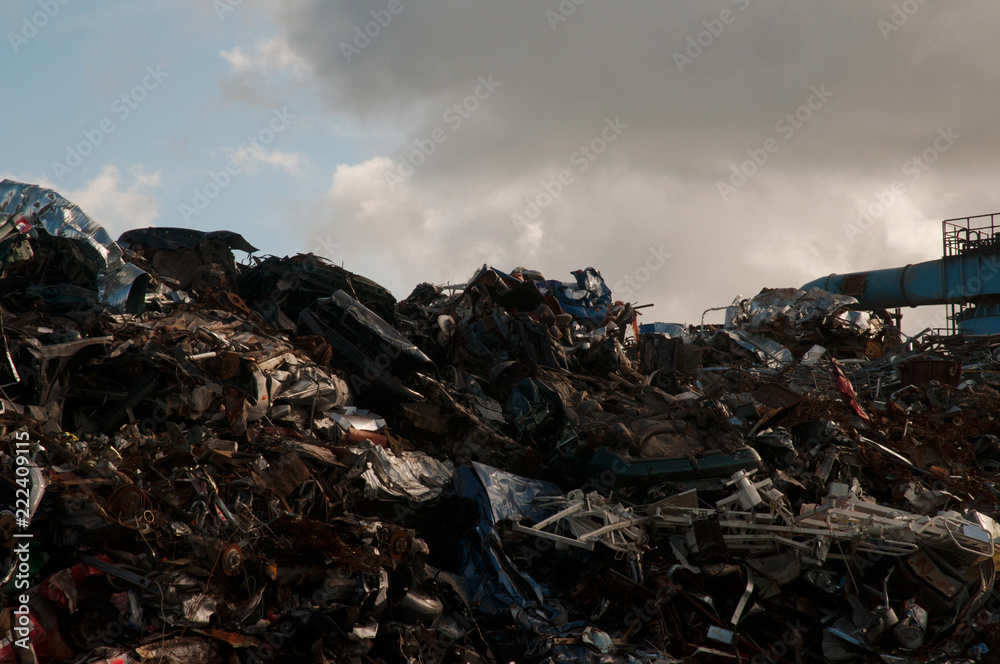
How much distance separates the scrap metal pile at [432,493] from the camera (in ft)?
17.5

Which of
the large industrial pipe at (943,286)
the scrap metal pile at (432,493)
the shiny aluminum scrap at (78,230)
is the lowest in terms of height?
the scrap metal pile at (432,493)

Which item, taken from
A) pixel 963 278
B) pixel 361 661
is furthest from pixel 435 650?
pixel 963 278

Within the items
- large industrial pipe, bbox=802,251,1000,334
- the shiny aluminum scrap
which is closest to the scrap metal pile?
the shiny aluminum scrap

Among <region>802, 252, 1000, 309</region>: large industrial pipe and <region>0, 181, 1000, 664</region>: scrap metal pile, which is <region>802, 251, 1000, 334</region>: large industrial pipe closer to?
<region>802, 252, 1000, 309</region>: large industrial pipe

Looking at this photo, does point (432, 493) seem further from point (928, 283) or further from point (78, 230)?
point (928, 283)

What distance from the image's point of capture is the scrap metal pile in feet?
17.5

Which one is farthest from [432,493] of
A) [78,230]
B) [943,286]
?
[943,286]

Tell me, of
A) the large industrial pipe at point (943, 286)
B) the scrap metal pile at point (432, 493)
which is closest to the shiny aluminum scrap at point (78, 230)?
the scrap metal pile at point (432, 493)

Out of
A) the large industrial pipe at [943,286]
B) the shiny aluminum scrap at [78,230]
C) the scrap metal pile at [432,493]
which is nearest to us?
the scrap metal pile at [432,493]

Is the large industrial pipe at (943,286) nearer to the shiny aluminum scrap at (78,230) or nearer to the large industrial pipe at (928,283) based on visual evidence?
the large industrial pipe at (928,283)

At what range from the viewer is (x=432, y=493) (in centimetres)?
724

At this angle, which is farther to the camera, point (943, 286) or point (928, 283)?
point (928, 283)

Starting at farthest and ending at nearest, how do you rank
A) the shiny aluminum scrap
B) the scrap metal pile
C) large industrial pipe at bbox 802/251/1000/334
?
large industrial pipe at bbox 802/251/1000/334 < the shiny aluminum scrap < the scrap metal pile

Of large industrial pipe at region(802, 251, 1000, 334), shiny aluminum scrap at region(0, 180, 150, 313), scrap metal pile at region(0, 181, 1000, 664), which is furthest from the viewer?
large industrial pipe at region(802, 251, 1000, 334)
